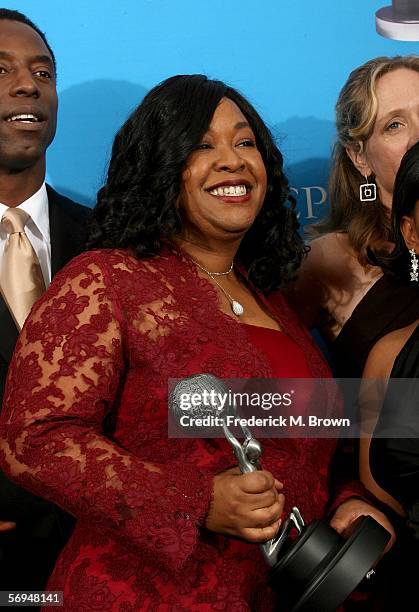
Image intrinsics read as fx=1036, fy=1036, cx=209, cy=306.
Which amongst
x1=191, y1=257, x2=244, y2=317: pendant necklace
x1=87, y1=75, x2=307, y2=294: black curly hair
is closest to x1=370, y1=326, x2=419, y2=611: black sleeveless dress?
x1=191, y1=257, x2=244, y2=317: pendant necklace

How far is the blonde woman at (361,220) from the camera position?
6.69ft

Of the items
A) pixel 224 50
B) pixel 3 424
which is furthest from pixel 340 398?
pixel 224 50

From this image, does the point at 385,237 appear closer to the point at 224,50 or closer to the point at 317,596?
the point at 224,50

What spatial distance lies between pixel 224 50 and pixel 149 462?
1201 millimetres

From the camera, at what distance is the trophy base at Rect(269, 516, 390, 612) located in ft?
4.33

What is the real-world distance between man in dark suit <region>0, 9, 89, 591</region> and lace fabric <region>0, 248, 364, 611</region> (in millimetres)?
310

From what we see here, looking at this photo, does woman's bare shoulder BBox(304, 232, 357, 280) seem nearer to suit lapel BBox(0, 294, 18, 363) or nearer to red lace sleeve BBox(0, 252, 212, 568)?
suit lapel BBox(0, 294, 18, 363)

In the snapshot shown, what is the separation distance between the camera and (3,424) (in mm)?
1426

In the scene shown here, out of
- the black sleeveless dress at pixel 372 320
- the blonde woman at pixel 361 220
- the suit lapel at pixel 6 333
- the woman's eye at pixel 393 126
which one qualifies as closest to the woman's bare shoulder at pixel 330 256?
the blonde woman at pixel 361 220

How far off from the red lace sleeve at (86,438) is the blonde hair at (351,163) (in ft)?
2.65

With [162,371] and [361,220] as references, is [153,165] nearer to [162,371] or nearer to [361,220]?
[162,371]

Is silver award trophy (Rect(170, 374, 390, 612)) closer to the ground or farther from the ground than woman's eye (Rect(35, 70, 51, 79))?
closer to the ground

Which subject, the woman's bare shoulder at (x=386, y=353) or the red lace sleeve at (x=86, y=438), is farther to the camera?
the woman's bare shoulder at (x=386, y=353)

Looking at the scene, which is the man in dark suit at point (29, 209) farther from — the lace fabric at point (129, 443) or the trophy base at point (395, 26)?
the trophy base at point (395, 26)
